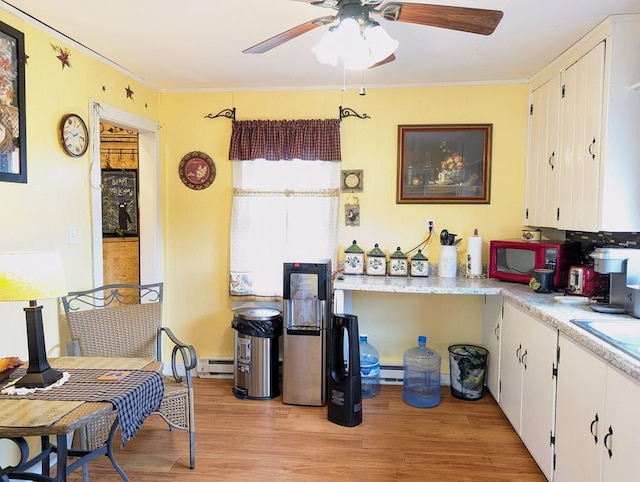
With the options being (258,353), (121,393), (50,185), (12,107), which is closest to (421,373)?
(258,353)

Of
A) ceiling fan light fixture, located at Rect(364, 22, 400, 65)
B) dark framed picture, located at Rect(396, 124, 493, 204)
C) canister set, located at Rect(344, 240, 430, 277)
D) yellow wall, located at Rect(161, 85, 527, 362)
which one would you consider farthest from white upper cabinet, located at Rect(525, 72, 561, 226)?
ceiling fan light fixture, located at Rect(364, 22, 400, 65)

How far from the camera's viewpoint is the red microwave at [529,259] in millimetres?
2879

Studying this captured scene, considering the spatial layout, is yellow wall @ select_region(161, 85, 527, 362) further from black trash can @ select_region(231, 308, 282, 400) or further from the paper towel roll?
black trash can @ select_region(231, 308, 282, 400)

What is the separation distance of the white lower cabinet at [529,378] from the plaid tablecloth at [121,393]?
1.86 meters

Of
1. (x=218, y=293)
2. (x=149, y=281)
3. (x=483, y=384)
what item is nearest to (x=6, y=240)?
(x=149, y=281)

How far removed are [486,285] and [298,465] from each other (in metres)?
1.69

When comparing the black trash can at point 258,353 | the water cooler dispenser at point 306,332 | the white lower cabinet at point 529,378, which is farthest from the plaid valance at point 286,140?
the white lower cabinet at point 529,378

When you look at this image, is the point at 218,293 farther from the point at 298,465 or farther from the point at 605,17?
the point at 605,17

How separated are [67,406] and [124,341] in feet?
3.86

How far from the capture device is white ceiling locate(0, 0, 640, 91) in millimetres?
2180

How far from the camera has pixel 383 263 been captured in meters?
3.48

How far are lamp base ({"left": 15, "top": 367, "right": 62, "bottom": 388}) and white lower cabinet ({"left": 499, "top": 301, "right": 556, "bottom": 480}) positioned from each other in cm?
224

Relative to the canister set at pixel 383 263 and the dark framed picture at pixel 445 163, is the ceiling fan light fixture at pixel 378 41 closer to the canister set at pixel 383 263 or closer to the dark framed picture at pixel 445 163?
the dark framed picture at pixel 445 163

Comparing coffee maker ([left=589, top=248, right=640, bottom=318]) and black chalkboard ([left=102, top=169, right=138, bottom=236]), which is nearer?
coffee maker ([left=589, top=248, right=640, bottom=318])
